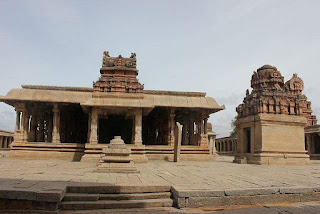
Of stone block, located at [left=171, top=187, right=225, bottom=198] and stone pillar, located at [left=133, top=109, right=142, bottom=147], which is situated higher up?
stone pillar, located at [left=133, top=109, right=142, bottom=147]

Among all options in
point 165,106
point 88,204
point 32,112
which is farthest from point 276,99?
point 32,112

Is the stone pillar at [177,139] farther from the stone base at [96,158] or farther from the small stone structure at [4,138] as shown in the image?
the small stone structure at [4,138]

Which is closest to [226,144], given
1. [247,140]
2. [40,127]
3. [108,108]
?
[247,140]

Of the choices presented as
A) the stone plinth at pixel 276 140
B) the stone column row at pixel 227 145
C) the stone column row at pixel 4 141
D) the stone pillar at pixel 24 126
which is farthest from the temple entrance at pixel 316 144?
the stone column row at pixel 4 141

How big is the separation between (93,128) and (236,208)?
1042 centimetres

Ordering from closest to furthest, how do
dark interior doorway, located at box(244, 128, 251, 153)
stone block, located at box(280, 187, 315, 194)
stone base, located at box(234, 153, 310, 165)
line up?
1. stone block, located at box(280, 187, 315, 194)
2. stone base, located at box(234, 153, 310, 165)
3. dark interior doorway, located at box(244, 128, 251, 153)

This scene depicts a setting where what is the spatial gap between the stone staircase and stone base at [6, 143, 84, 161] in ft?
34.0

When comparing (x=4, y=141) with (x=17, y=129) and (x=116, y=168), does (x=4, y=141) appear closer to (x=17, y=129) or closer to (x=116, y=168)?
(x=17, y=129)

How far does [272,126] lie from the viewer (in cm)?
1393

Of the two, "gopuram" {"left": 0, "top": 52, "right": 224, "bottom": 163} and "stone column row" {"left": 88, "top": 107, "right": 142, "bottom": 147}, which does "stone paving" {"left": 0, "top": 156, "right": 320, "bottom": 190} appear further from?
"gopuram" {"left": 0, "top": 52, "right": 224, "bottom": 163}

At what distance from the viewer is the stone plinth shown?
44.7ft

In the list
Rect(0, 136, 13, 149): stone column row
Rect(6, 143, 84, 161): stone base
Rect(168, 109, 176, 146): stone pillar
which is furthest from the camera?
Rect(0, 136, 13, 149): stone column row

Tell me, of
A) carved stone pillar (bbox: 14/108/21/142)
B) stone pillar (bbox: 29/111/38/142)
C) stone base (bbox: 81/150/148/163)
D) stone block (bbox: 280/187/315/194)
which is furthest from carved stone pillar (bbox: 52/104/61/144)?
stone block (bbox: 280/187/315/194)

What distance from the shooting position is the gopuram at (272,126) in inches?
541
